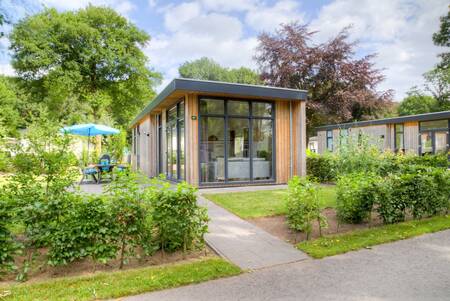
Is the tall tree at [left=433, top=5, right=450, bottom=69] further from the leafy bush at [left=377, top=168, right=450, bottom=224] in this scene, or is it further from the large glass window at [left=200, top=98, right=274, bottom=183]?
the leafy bush at [left=377, top=168, right=450, bottom=224]

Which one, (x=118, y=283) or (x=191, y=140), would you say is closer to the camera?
(x=118, y=283)

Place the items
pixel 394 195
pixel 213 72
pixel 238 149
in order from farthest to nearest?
pixel 213 72, pixel 238 149, pixel 394 195

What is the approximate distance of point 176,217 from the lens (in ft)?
10.9

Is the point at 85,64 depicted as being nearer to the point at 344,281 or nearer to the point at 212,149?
the point at 212,149

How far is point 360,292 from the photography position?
2.58 metres

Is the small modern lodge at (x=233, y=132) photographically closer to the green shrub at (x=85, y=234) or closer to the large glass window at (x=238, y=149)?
the large glass window at (x=238, y=149)

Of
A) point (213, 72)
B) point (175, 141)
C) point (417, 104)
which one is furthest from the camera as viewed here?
point (213, 72)

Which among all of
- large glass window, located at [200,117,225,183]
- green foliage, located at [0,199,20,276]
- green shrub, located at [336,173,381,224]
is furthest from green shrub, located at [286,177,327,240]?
large glass window, located at [200,117,225,183]

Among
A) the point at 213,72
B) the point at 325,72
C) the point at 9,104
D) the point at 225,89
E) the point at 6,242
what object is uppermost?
the point at 213,72

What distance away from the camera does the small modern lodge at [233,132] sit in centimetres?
843

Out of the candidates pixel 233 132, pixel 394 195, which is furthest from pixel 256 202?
pixel 233 132

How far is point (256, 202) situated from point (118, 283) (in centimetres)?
404

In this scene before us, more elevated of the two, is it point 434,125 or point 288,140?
point 434,125

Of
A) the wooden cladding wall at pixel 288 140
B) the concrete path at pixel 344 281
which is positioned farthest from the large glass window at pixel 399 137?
the concrete path at pixel 344 281
